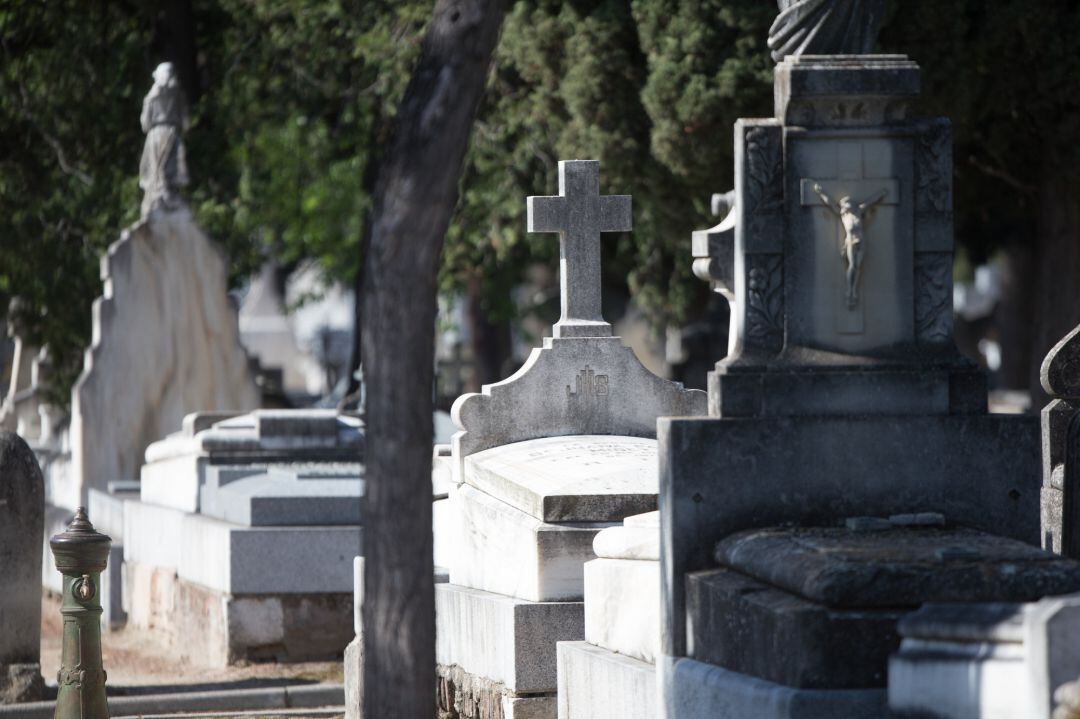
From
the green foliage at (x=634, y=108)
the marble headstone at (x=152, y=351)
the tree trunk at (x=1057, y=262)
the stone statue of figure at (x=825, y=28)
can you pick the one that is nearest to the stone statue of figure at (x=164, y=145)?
the marble headstone at (x=152, y=351)

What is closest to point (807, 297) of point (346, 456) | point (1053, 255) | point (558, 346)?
point (558, 346)

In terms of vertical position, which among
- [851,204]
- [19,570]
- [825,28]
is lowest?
[19,570]

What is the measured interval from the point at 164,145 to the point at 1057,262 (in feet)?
28.5

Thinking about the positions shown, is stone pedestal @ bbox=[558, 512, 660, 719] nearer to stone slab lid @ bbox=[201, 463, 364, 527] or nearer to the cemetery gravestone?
the cemetery gravestone

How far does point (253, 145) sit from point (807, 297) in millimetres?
19464

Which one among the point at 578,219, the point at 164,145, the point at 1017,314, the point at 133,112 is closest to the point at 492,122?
the point at 133,112

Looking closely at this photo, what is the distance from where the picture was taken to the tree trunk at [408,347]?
6016 millimetres

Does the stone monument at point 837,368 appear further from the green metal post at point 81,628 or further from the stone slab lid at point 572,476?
the green metal post at point 81,628

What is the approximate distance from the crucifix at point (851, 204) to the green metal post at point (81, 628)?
402 cm

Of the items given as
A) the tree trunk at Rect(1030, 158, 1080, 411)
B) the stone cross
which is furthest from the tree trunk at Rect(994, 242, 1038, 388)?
the stone cross

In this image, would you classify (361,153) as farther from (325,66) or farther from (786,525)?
(786,525)

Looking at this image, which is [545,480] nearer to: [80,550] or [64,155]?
[80,550]

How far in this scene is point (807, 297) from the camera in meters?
7.26

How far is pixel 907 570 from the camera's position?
240 inches
